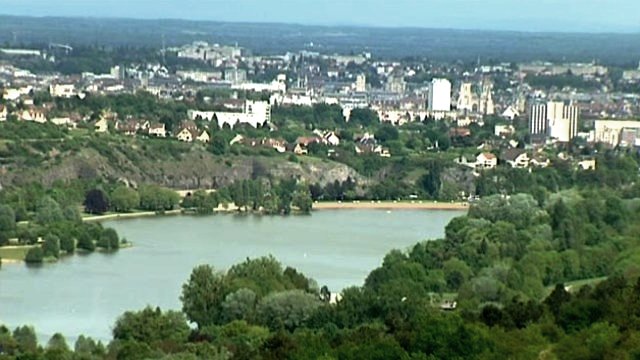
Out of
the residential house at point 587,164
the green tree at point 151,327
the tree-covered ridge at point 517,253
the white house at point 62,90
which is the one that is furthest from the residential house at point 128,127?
the green tree at point 151,327

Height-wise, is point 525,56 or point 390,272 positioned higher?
point 390,272

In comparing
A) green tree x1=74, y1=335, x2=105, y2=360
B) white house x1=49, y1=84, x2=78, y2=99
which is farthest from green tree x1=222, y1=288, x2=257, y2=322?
white house x1=49, y1=84, x2=78, y2=99

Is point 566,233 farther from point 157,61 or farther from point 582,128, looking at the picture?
point 157,61

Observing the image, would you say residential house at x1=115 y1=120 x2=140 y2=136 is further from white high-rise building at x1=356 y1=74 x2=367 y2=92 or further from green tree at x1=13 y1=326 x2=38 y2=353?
→ green tree at x1=13 y1=326 x2=38 y2=353

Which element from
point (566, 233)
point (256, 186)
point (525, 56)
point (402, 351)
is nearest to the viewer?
point (402, 351)

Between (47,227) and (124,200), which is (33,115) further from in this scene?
(47,227)

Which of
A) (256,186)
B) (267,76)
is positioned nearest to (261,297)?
(256,186)

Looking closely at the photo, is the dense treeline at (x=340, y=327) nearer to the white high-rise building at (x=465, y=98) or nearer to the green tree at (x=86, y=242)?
the green tree at (x=86, y=242)
